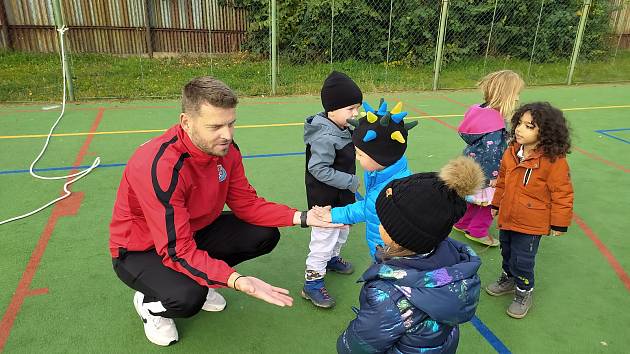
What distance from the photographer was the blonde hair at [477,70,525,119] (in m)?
3.25

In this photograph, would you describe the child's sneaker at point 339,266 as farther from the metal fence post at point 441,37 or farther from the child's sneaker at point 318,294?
the metal fence post at point 441,37

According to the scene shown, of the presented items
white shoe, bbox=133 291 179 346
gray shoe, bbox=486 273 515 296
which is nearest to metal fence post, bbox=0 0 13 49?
white shoe, bbox=133 291 179 346

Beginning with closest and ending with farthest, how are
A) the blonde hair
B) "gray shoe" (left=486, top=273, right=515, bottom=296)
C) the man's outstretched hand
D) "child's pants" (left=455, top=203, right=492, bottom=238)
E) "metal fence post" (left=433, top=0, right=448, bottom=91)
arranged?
1. the man's outstretched hand
2. "gray shoe" (left=486, top=273, right=515, bottom=296)
3. the blonde hair
4. "child's pants" (left=455, top=203, right=492, bottom=238)
5. "metal fence post" (left=433, top=0, right=448, bottom=91)

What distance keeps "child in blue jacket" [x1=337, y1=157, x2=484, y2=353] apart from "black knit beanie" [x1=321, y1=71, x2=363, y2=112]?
1232mm

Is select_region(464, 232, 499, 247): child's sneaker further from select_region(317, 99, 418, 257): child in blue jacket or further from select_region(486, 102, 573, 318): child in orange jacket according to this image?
select_region(317, 99, 418, 257): child in blue jacket

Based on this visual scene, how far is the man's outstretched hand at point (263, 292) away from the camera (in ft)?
6.86

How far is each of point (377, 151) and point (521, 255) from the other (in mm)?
1247

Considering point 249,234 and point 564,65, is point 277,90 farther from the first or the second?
point 564,65

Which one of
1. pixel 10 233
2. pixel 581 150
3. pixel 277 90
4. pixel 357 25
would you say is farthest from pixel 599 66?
pixel 10 233

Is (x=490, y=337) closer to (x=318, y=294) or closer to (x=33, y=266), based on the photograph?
(x=318, y=294)

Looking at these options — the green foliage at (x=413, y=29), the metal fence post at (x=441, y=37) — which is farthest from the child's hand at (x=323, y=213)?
the green foliage at (x=413, y=29)

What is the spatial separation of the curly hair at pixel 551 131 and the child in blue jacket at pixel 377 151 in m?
0.82

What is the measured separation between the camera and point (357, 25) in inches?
455

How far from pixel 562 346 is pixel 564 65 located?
36.5 feet
